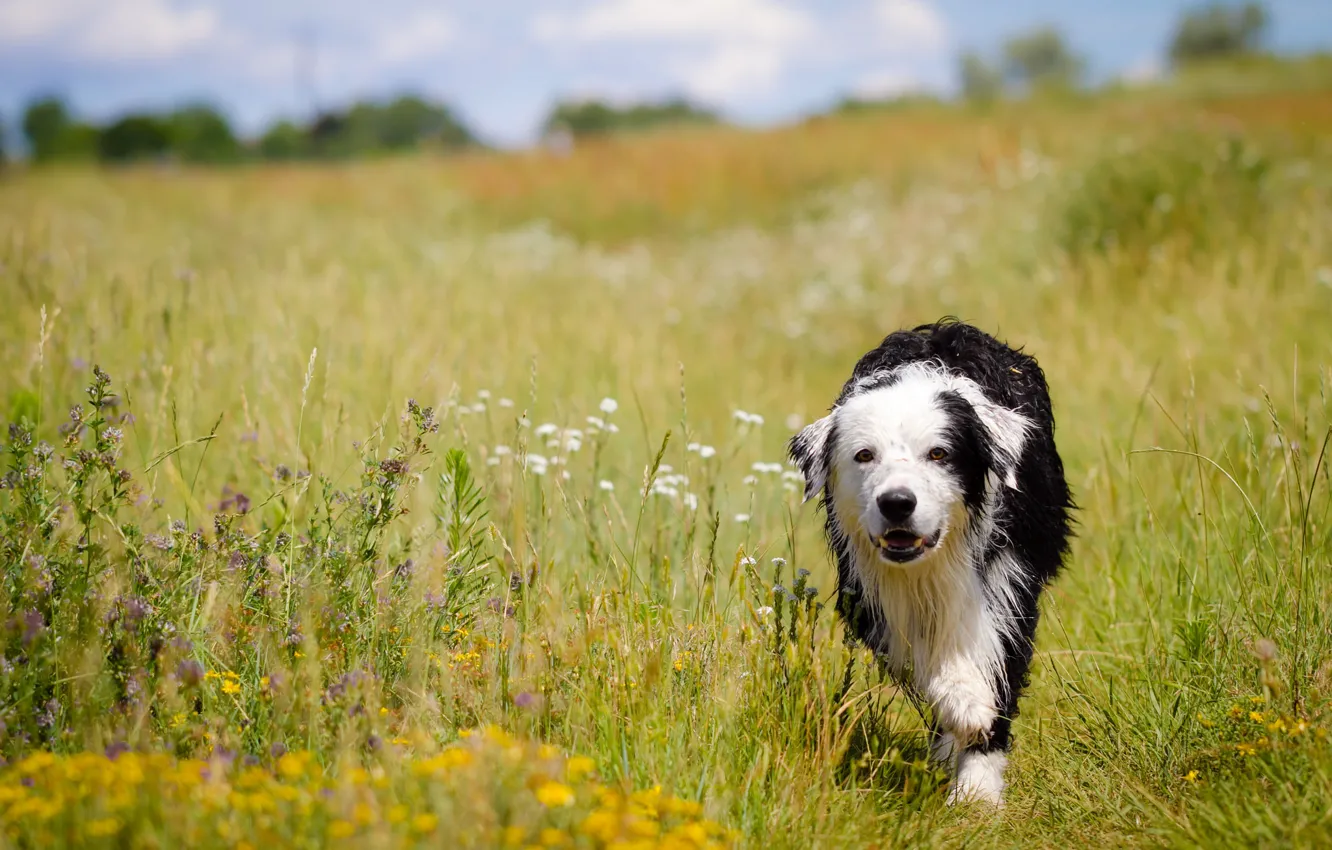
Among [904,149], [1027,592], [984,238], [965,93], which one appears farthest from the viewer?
[965,93]

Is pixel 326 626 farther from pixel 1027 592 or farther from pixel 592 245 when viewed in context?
pixel 592 245

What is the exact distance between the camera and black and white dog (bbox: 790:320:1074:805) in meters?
2.64

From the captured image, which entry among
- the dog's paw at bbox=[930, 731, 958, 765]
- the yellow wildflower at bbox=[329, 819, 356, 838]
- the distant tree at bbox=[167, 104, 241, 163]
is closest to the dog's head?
the dog's paw at bbox=[930, 731, 958, 765]

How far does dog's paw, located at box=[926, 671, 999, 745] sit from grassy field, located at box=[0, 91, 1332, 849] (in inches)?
6.1

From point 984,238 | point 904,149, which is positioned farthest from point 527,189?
point 984,238

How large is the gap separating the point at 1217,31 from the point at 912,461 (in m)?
69.7

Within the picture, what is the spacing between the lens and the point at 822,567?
431cm

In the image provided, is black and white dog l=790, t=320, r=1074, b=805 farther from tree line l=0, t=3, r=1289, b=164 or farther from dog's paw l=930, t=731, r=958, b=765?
tree line l=0, t=3, r=1289, b=164

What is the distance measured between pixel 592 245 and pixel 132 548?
509 inches

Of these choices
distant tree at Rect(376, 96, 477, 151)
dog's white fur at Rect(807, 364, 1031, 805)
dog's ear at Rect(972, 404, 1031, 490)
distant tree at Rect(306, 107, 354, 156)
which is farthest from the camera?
distant tree at Rect(376, 96, 477, 151)

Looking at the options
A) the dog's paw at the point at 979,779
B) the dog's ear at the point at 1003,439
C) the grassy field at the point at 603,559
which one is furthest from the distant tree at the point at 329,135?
the dog's paw at the point at 979,779

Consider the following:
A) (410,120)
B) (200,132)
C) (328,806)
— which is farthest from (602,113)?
(328,806)

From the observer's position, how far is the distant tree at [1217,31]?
183ft

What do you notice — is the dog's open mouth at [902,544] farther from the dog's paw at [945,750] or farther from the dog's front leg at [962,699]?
the dog's paw at [945,750]
